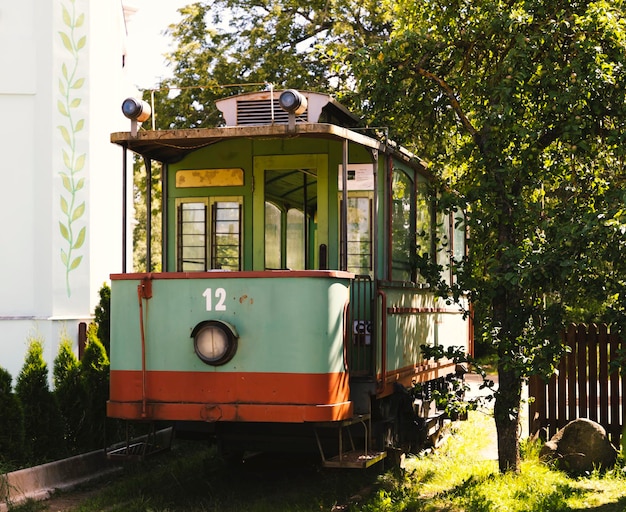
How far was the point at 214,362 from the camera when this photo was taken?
26.7 feet

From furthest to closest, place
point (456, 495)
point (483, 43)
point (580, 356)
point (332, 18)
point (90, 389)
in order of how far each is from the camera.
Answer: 1. point (332, 18)
2. point (580, 356)
3. point (90, 389)
4. point (483, 43)
5. point (456, 495)

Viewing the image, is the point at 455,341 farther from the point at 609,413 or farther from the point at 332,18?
the point at 332,18

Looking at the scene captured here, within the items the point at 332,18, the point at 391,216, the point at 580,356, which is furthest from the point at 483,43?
the point at 332,18

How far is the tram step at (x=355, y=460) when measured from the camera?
814cm

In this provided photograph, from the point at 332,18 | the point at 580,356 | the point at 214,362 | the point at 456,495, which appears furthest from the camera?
the point at 332,18

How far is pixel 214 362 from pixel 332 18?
17.3 metres

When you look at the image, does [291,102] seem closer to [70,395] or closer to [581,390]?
[70,395]

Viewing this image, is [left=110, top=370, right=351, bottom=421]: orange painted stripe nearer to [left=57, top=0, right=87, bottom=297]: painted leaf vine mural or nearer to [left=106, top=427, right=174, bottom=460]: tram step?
[left=106, top=427, right=174, bottom=460]: tram step

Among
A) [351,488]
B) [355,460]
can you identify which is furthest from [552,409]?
[355,460]

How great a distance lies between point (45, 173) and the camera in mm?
14250

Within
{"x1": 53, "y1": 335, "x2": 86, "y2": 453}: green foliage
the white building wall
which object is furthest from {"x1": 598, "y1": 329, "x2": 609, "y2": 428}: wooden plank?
the white building wall

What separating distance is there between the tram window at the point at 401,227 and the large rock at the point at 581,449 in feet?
7.54

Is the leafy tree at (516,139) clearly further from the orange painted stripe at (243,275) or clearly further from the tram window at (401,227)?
the orange painted stripe at (243,275)

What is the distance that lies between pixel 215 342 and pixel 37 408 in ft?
9.02
